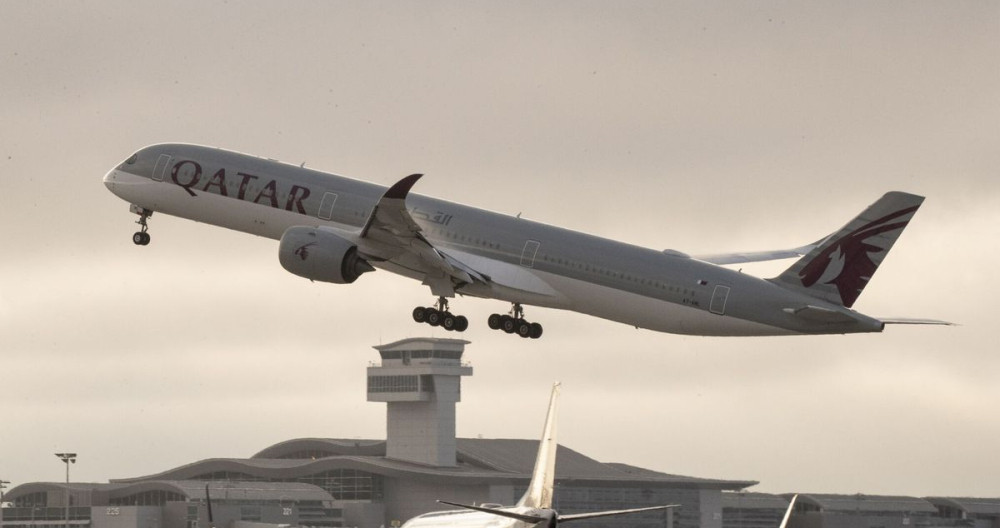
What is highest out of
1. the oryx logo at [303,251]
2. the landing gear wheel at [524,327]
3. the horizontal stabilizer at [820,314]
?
the oryx logo at [303,251]

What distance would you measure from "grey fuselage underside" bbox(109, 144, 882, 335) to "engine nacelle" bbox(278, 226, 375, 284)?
9.22 feet

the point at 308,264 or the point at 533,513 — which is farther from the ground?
the point at 308,264

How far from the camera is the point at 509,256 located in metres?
83.6

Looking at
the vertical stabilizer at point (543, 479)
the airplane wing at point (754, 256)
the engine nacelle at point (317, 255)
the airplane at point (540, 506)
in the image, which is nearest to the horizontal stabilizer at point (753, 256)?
the airplane wing at point (754, 256)

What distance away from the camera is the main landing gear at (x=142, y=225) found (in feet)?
314

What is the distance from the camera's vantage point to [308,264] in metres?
83.2

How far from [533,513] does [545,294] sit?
2201 cm

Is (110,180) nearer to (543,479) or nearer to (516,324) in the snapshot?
(516,324)

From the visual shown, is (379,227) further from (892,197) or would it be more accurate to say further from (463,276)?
(892,197)

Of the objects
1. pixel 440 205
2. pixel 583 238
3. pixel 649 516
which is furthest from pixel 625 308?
pixel 649 516

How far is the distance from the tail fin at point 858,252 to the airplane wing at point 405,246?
14.2 m

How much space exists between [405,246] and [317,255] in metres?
3.75

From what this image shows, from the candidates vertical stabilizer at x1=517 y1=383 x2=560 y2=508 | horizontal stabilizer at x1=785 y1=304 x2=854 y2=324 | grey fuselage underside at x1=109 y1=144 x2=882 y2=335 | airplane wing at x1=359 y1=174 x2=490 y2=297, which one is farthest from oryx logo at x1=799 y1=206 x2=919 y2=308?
vertical stabilizer at x1=517 y1=383 x2=560 y2=508

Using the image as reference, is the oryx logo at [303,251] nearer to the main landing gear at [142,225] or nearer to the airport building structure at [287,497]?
the main landing gear at [142,225]
